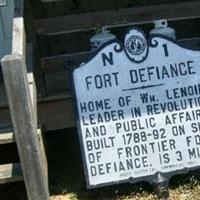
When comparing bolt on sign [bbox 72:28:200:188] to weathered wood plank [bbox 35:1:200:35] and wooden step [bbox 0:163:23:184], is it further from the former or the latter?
weathered wood plank [bbox 35:1:200:35]

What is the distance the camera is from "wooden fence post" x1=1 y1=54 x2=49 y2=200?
3.80 m

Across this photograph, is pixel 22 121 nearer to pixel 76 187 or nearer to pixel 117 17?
pixel 76 187

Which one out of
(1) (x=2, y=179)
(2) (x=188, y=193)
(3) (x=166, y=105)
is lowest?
(2) (x=188, y=193)

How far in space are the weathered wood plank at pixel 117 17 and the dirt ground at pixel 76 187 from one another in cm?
115

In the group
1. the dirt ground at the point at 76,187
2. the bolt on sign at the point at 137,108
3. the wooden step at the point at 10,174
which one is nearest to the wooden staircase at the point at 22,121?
the wooden step at the point at 10,174

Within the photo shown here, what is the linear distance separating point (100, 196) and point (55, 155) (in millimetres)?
1043

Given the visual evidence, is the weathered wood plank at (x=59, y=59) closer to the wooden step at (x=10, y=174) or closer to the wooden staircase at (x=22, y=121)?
the wooden staircase at (x=22, y=121)

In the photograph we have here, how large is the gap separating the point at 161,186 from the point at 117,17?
1.64m

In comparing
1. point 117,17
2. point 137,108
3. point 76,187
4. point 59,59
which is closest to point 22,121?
point 137,108

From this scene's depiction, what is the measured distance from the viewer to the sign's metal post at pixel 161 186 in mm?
4488

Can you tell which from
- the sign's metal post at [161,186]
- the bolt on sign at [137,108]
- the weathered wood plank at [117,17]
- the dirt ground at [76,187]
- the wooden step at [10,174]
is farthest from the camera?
the weathered wood plank at [117,17]

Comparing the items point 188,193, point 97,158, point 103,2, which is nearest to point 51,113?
point 97,158

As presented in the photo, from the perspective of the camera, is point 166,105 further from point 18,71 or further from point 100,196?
point 18,71

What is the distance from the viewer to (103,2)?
595cm
